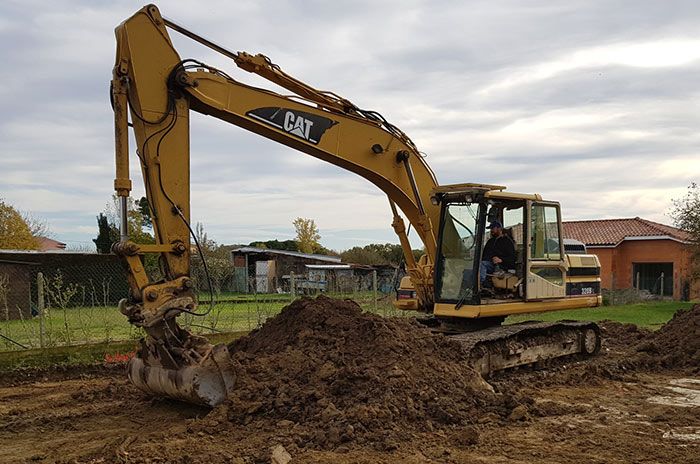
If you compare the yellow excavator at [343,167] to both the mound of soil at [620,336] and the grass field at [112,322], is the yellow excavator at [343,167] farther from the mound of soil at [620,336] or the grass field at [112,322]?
the grass field at [112,322]

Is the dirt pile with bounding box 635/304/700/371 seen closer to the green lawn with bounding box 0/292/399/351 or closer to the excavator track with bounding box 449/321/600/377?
the excavator track with bounding box 449/321/600/377

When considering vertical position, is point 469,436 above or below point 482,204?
below

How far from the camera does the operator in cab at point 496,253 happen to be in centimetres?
940

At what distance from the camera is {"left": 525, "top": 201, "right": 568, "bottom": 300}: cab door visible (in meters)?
9.66

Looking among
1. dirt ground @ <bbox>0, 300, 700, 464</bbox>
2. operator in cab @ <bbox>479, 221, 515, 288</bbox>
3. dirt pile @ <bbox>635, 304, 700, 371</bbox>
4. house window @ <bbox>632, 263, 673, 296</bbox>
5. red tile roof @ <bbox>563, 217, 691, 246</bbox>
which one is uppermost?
red tile roof @ <bbox>563, 217, 691, 246</bbox>

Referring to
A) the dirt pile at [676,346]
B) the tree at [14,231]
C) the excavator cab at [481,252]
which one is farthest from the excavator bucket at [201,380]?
the tree at [14,231]

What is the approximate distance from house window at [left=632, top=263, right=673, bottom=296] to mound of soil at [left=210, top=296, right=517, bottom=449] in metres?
30.3

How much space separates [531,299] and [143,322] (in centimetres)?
533

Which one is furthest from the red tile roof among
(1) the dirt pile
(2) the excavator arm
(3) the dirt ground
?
(2) the excavator arm

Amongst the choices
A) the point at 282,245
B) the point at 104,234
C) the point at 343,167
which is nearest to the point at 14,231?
the point at 104,234

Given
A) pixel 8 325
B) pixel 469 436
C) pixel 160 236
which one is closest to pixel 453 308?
pixel 469 436

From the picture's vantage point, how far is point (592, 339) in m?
11.1

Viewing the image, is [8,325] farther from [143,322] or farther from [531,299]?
[531,299]

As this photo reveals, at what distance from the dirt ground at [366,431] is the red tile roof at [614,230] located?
1157 inches
